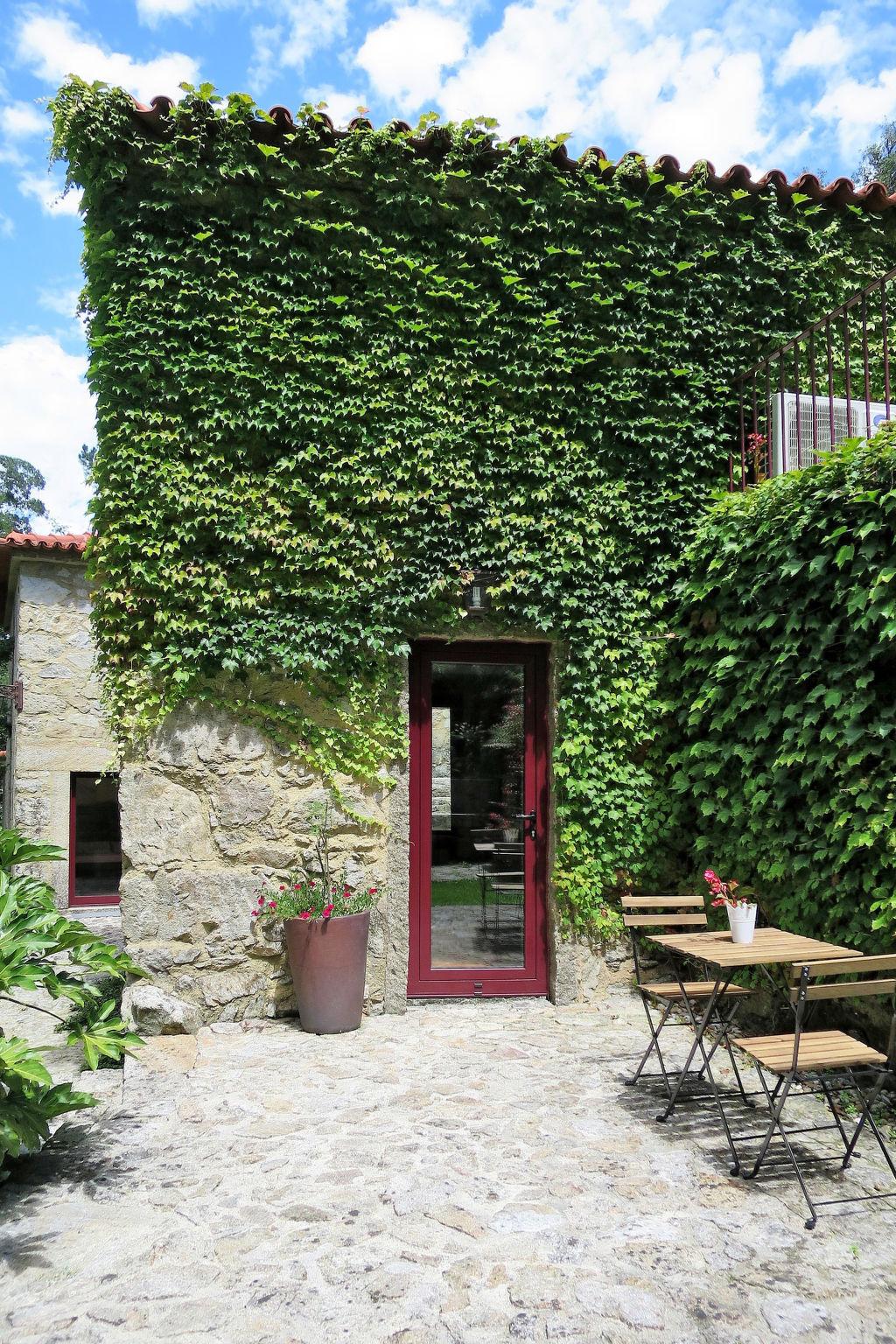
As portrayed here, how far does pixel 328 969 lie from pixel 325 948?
4.7 inches

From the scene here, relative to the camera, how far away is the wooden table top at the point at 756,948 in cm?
344

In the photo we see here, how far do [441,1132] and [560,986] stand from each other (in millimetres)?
2014

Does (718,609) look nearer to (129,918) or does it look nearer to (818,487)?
(818,487)

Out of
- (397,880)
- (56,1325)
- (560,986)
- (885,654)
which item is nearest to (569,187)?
(885,654)

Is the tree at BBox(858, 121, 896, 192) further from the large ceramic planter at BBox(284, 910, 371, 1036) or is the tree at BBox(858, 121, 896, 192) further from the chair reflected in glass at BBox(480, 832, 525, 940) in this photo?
the large ceramic planter at BBox(284, 910, 371, 1036)

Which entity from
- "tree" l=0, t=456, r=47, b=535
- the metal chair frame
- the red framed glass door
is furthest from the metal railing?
"tree" l=0, t=456, r=47, b=535

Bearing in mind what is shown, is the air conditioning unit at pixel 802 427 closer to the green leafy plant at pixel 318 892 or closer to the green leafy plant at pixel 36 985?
the green leafy plant at pixel 318 892

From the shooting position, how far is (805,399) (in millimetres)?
5797

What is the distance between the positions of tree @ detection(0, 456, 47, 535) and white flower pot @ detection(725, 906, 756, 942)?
110 ft

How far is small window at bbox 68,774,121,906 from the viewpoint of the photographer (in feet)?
30.2

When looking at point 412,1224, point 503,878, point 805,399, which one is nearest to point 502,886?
point 503,878

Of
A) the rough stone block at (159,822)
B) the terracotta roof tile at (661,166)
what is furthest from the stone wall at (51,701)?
the terracotta roof tile at (661,166)

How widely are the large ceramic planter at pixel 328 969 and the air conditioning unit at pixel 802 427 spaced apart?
12.7 ft

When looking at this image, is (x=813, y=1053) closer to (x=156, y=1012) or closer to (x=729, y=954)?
(x=729, y=954)
